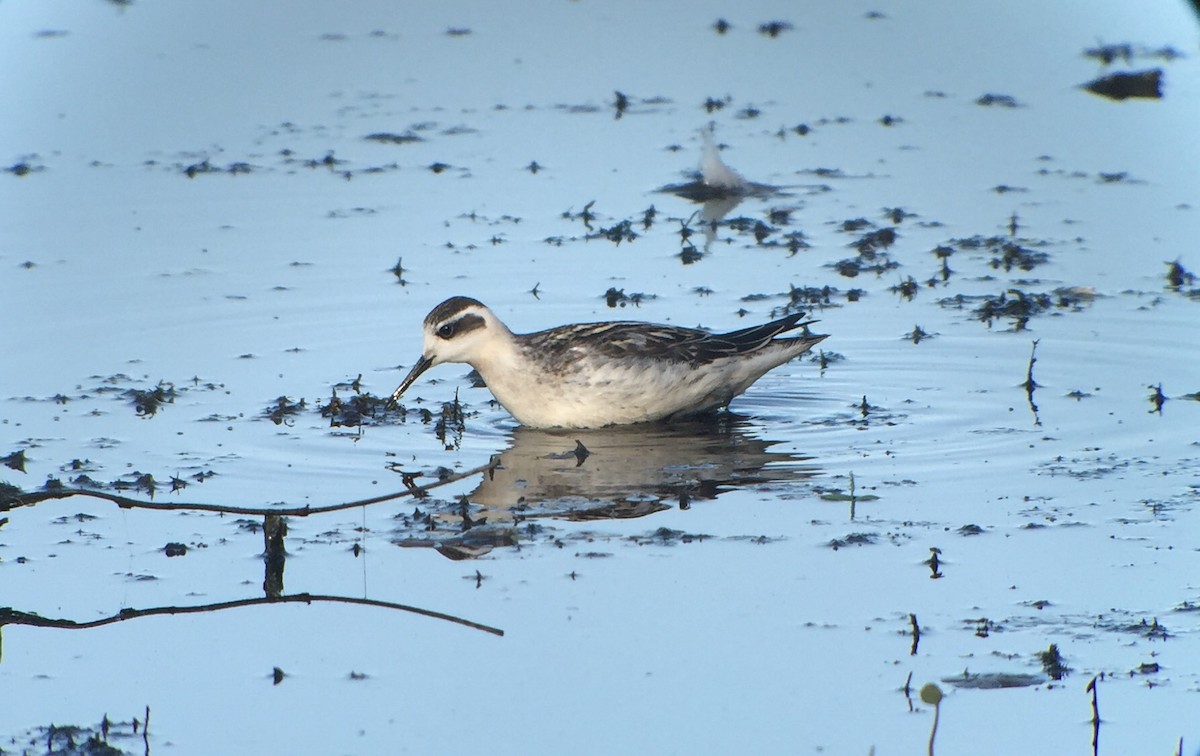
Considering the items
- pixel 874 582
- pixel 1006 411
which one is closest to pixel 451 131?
pixel 1006 411

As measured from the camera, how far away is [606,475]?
9.38 meters

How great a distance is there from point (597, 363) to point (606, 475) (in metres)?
1.07

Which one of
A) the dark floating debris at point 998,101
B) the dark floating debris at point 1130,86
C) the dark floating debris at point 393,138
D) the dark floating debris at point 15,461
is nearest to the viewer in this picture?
the dark floating debris at point 15,461

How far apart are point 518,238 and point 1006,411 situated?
15.4 ft

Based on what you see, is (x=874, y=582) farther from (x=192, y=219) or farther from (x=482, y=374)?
(x=192, y=219)

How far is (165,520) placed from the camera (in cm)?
862

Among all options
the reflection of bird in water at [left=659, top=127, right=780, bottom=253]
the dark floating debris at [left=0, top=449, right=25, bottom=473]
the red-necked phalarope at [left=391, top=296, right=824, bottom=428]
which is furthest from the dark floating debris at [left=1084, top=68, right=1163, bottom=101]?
the dark floating debris at [left=0, top=449, right=25, bottom=473]

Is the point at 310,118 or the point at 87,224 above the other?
the point at 310,118

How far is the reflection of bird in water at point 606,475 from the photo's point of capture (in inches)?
336

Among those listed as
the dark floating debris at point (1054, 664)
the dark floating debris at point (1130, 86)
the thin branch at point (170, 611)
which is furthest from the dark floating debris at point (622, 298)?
the dark floating debris at point (1130, 86)

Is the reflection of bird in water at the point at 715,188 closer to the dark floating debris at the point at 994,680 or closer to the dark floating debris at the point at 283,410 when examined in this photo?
the dark floating debris at the point at 283,410

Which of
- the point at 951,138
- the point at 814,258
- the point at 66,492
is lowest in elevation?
the point at 66,492

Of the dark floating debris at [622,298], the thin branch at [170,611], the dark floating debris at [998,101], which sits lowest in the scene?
the thin branch at [170,611]

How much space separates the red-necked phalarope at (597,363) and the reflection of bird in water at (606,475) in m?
0.13
